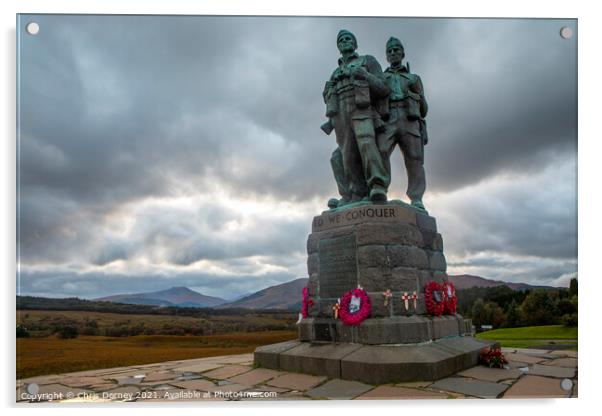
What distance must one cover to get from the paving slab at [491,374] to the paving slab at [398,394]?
3.10 ft

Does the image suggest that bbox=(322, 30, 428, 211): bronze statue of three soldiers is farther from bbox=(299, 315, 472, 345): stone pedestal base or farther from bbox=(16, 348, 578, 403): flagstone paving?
bbox=(16, 348, 578, 403): flagstone paving

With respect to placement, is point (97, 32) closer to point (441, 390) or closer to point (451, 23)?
point (451, 23)

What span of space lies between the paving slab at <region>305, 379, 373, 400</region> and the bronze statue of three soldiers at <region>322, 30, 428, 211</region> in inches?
102

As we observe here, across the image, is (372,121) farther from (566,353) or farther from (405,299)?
(566,353)

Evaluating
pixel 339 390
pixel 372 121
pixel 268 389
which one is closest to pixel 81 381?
pixel 268 389

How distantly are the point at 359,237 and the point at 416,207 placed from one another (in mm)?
1415

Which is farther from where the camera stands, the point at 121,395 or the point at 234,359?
the point at 234,359

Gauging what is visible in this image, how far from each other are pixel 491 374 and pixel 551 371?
2.54 ft

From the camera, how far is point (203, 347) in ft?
21.2

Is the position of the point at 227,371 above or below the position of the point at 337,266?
below

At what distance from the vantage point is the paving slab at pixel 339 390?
4.22 m

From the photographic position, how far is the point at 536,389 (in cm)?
439

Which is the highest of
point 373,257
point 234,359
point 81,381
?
point 373,257

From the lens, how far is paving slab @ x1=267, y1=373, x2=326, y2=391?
455cm
